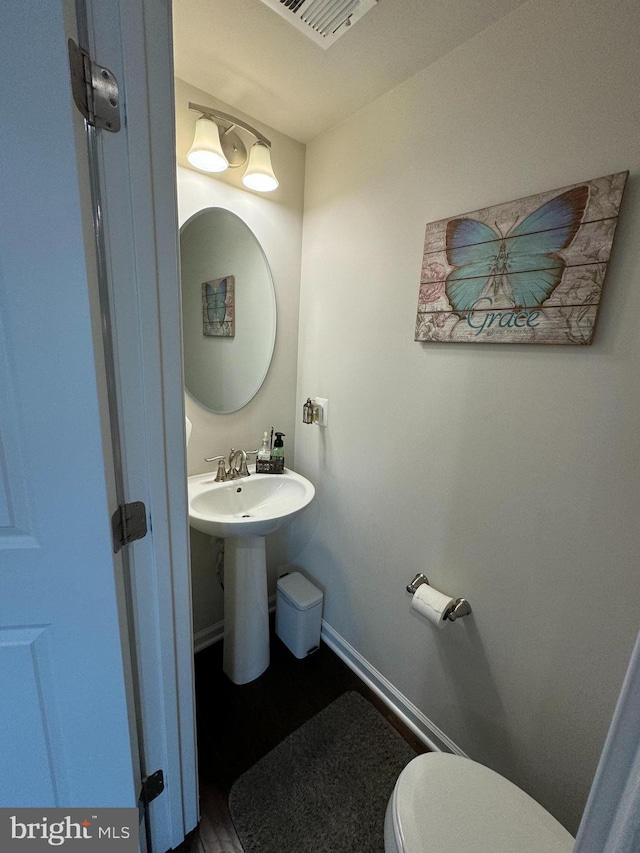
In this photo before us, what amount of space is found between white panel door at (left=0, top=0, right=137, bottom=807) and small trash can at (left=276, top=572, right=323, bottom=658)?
89cm

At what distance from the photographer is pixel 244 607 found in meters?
1.44

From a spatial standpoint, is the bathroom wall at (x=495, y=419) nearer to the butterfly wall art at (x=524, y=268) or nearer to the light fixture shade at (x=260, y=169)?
the butterfly wall art at (x=524, y=268)

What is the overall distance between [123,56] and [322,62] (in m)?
0.80

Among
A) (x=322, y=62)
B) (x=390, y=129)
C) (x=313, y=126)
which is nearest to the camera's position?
(x=322, y=62)

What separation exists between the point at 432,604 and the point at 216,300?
1.47 metres

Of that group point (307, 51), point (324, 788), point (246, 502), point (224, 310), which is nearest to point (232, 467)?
point (246, 502)

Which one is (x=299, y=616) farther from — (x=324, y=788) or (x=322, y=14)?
(x=322, y=14)

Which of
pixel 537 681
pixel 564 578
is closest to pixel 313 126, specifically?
pixel 564 578

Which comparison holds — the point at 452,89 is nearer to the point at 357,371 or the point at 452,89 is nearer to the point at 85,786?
the point at 357,371

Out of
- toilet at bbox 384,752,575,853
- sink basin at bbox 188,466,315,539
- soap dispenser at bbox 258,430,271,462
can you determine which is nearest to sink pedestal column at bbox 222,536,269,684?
sink basin at bbox 188,466,315,539

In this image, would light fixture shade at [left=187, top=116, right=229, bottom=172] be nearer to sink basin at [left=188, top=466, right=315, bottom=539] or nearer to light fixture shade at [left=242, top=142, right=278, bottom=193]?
light fixture shade at [left=242, top=142, right=278, bottom=193]

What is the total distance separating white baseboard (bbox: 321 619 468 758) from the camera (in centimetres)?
125

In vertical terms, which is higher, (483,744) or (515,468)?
(515,468)

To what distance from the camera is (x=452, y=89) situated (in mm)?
1018
